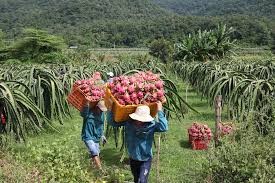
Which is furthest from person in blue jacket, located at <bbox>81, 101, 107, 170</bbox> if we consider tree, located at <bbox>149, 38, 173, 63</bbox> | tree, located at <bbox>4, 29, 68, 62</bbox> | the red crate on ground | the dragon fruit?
tree, located at <bbox>149, 38, 173, 63</bbox>

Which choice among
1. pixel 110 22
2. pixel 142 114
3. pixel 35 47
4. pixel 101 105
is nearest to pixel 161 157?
pixel 101 105

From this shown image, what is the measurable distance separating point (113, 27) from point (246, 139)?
87.6 meters

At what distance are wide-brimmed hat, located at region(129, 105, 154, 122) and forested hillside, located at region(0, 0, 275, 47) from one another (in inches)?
2088

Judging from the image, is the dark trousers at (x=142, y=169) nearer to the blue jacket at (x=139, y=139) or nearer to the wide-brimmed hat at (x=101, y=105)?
the blue jacket at (x=139, y=139)

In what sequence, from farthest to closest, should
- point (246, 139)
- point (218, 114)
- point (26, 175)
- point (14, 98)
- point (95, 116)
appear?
point (218, 114)
point (95, 116)
point (14, 98)
point (246, 139)
point (26, 175)

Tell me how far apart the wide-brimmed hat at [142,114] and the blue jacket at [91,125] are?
2081 millimetres

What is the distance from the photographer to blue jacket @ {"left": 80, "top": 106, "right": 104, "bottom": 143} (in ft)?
25.4

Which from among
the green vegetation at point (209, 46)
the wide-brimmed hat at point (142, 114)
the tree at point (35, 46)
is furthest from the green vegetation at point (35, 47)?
the wide-brimmed hat at point (142, 114)

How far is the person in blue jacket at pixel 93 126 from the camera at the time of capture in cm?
766

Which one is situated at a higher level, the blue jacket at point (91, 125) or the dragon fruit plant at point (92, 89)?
the dragon fruit plant at point (92, 89)

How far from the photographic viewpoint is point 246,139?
20.2 ft

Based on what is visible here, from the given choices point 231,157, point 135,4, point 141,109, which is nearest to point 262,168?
point 231,157

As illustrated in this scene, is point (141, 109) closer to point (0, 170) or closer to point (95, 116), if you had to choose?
point (0, 170)

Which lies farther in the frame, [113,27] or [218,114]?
[113,27]
